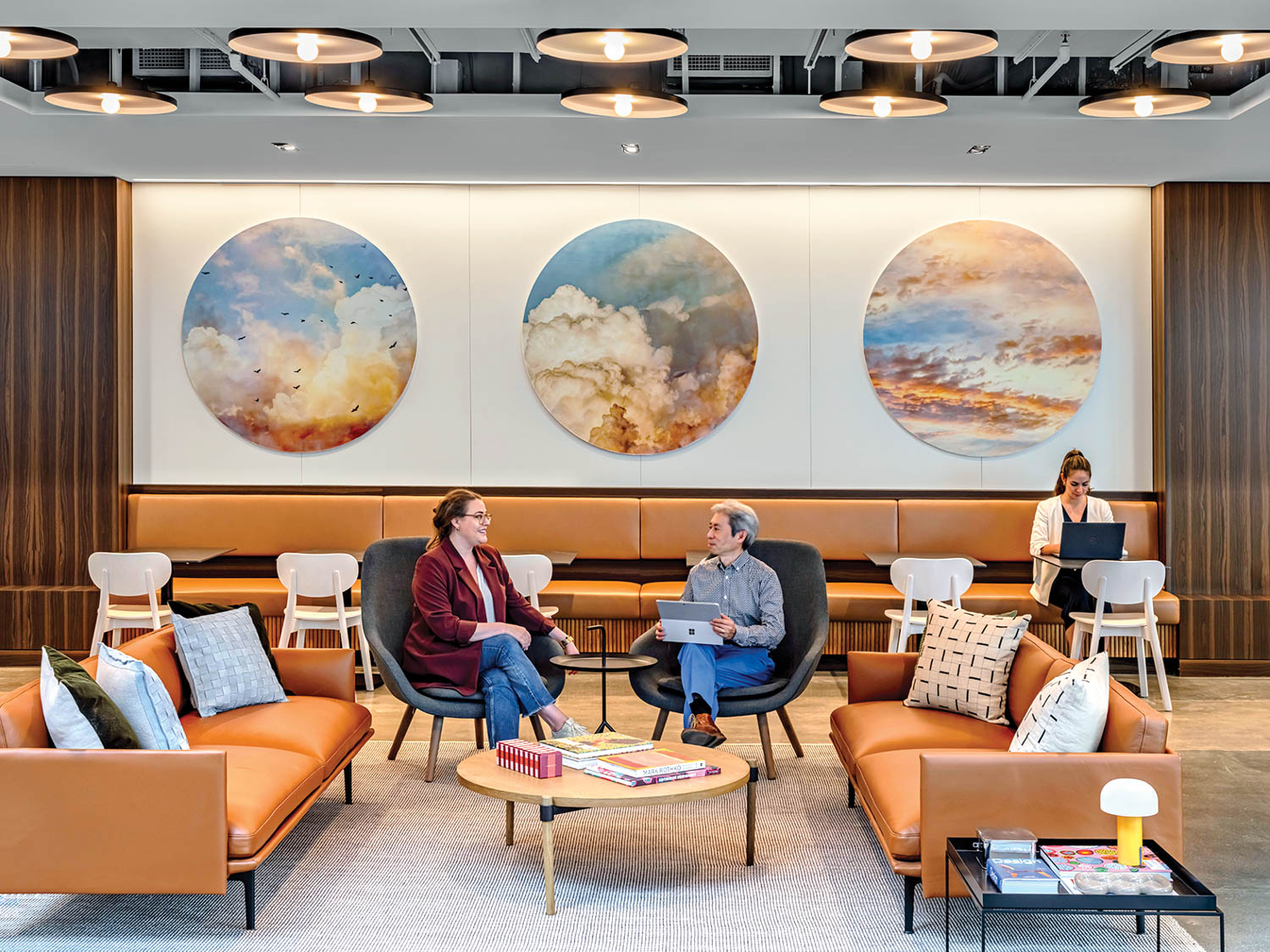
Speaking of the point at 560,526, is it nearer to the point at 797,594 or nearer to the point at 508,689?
the point at 797,594

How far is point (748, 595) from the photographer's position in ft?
17.8

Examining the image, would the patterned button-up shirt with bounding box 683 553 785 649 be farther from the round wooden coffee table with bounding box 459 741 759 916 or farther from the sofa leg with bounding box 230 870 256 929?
the sofa leg with bounding box 230 870 256 929

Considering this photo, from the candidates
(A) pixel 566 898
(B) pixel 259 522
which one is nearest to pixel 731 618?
(A) pixel 566 898

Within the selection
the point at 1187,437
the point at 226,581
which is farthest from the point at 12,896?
the point at 1187,437

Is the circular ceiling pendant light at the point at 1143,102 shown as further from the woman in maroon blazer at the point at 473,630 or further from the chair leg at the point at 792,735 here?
the woman in maroon blazer at the point at 473,630

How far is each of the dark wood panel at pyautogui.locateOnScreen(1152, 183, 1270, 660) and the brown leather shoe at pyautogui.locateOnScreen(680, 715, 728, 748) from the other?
4187mm

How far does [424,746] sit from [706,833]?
5.97ft

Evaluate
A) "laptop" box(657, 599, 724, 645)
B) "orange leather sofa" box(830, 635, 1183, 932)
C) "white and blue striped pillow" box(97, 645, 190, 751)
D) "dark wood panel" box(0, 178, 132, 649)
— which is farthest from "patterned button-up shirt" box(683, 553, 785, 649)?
"dark wood panel" box(0, 178, 132, 649)

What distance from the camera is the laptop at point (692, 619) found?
5113 millimetres

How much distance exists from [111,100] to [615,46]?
2.47 m

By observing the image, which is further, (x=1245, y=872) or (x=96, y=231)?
(x=96, y=231)

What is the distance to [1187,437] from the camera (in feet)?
25.8

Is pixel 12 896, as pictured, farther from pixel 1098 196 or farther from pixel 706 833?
pixel 1098 196

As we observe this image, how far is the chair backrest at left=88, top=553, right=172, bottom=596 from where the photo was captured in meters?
6.58
